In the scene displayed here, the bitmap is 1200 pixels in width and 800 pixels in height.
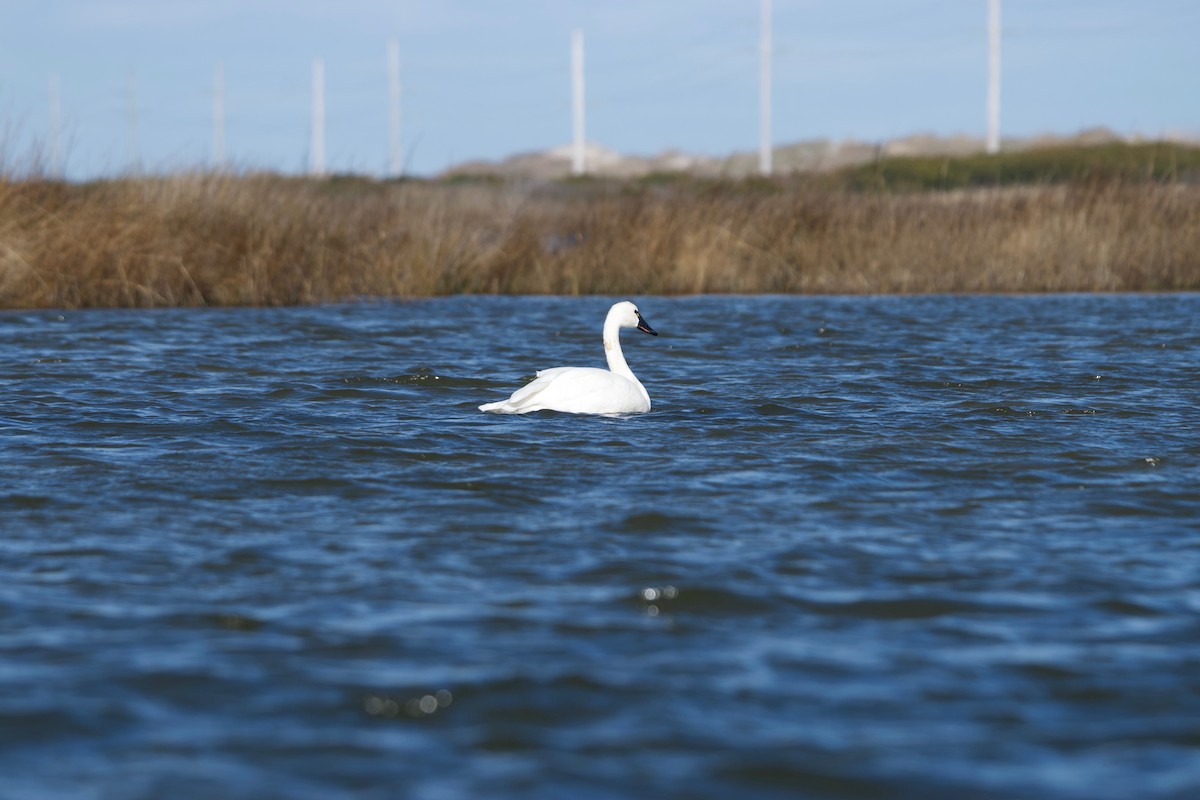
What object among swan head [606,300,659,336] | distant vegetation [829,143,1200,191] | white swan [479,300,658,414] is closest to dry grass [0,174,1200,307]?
swan head [606,300,659,336]

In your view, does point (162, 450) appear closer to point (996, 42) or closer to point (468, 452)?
point (468, 452)

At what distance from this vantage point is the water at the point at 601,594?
4172 millimetres

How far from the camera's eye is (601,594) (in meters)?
5.82

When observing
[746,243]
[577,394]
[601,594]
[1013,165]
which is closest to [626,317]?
[577,394]

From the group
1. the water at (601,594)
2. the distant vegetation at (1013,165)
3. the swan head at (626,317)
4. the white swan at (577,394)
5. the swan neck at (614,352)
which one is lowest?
the water at (601,594)

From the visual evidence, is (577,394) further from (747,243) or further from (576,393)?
(747,243)

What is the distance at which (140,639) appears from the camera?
17.1 ft

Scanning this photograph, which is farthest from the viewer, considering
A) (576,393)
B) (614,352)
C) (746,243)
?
(746,243)

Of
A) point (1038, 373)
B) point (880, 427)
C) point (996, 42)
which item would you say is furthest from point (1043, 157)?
point (880, 427)

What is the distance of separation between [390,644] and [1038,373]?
30.6ft

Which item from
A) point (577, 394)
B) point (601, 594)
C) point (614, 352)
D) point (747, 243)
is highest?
point (747, 243)

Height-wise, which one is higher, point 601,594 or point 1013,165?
point 1013,165

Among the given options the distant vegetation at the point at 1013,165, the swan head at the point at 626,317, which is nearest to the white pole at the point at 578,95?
the distant vegetation at the point at 1013,165

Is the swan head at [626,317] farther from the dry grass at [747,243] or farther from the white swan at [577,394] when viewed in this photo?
the dry grass at [747,243]
